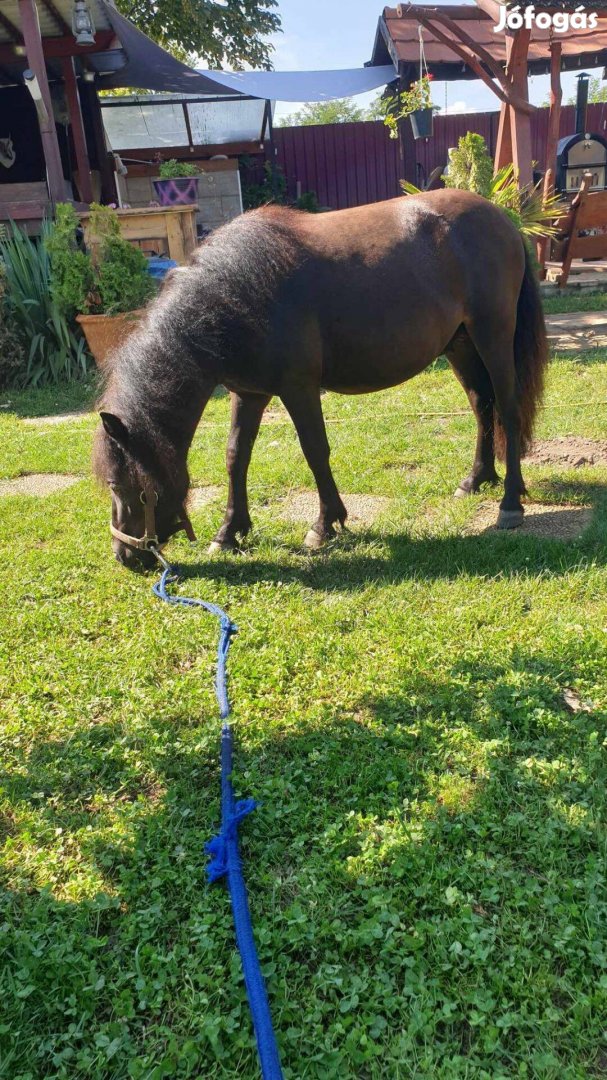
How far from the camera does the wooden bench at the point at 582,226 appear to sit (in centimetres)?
963

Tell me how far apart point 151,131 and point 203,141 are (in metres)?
1.08

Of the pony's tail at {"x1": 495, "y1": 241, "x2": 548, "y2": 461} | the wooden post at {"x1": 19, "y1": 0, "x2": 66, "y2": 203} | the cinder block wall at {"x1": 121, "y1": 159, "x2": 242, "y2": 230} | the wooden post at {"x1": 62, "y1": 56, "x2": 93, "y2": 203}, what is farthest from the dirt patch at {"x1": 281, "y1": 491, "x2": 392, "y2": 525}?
the cinder block wall at {"x1": 121, "y1": 159, "x2": 242, "y2": 230}

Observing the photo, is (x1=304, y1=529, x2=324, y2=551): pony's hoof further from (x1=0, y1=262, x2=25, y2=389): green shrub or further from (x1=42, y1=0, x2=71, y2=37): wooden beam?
(x1=42, y1=0, x2=71, y2=37): wooden beam

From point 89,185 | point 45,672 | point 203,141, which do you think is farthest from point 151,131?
point 45,672

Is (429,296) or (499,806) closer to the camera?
(499,806)

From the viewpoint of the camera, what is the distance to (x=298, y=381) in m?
3.77

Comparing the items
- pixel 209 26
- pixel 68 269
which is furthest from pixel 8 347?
pixel 209 26

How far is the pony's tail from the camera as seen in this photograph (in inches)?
172

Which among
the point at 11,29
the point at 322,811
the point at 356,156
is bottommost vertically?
the point at 322,811

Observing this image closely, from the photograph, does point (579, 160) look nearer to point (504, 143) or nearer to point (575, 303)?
point (504, 143)

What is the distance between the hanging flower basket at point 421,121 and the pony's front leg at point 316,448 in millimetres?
8976

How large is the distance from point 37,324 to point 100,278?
1.36 metres

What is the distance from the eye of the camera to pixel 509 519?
13.6 ft

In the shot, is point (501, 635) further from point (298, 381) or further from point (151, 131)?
point (151, 131)
